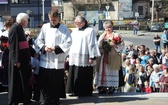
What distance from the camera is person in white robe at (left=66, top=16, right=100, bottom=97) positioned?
7.82m

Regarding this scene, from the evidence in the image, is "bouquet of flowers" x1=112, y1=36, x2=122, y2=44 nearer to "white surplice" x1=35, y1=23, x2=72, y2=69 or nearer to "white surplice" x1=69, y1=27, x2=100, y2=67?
"white surplice" x1=69, y1=27, x2=100, y2=67

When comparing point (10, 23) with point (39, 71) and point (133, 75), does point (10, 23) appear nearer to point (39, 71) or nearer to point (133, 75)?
point (39, 71)

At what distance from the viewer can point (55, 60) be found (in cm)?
731

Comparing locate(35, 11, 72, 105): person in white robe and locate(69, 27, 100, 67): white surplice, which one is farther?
locate(69, 27, 100, 67): white surplice

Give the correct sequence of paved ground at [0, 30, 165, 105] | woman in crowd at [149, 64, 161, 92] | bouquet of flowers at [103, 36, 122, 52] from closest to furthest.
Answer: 1. paved ground at [0, 30, 165, 105]
2. bouquet of flowers at [103, 36, 122, 52]
3. woman in crowd at [149, 64, 161, 92]

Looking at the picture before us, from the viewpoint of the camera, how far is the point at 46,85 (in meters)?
7.31

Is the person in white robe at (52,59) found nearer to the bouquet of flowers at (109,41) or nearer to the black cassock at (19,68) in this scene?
the black cassock at (19,68)

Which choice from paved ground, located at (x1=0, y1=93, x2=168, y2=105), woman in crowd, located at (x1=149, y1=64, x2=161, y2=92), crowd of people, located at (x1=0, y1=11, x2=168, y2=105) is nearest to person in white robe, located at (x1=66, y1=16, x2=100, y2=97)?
crowd of people, located at (x1=0, y1=11, x2=168, y2=105)

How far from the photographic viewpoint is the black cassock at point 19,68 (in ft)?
22.5

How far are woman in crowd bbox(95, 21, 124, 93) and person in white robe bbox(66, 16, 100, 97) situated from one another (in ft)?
1.03

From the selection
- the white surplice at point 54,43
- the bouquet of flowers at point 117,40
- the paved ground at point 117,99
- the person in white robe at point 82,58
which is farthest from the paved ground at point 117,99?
the bouquet of flowers at point 117,40

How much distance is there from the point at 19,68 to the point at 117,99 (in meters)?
2.26

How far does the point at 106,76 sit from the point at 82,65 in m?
0.69

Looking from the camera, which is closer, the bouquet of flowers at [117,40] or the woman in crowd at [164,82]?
the bouquet of flowers at [117,40]
